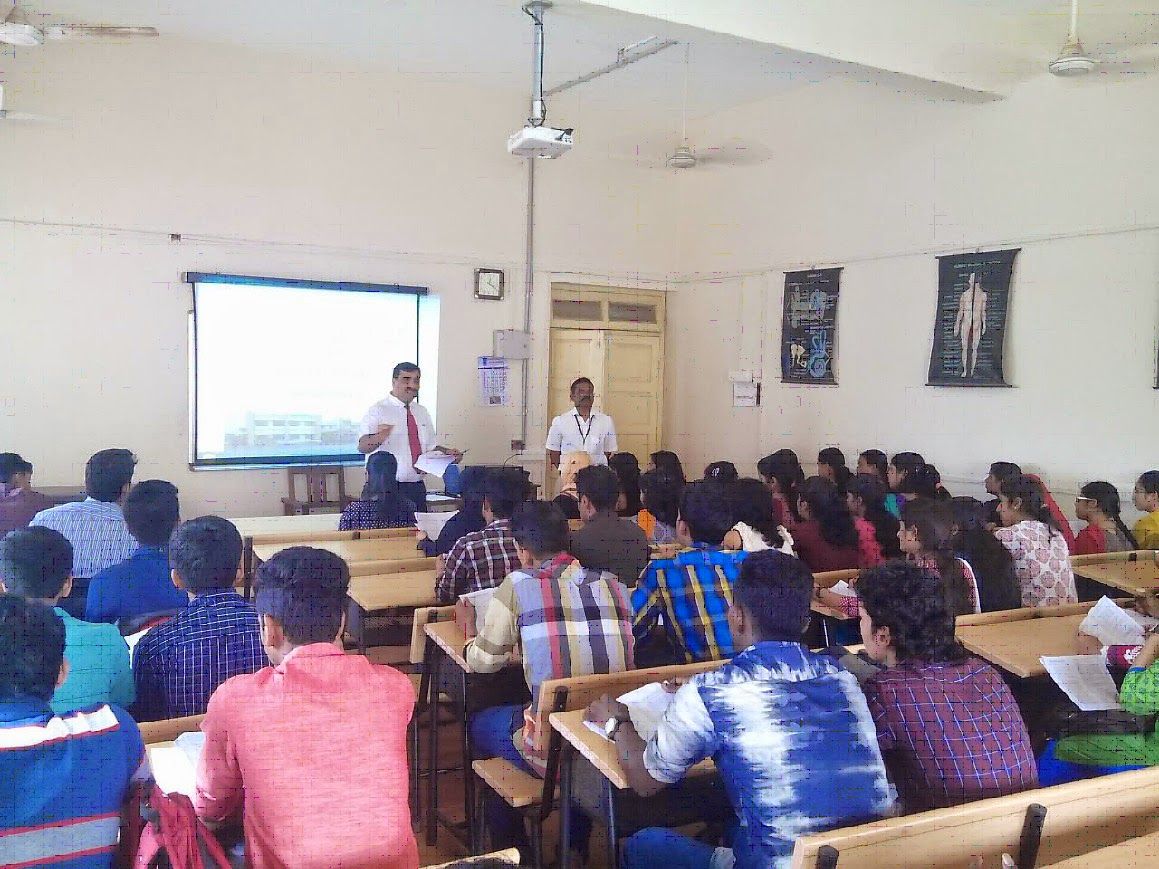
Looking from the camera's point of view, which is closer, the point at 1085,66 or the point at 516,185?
the point at 1085,66

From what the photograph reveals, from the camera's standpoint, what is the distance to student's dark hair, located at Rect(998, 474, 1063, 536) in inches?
148

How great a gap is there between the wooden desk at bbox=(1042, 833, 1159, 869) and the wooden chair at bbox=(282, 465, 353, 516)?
5.64 meters

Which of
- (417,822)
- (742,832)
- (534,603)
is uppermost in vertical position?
(534,603)

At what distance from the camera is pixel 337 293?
668 cm

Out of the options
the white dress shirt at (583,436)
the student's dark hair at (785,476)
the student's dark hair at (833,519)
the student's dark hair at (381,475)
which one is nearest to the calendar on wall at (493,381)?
the white dress shirt at (583,436)

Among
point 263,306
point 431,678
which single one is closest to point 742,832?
point 431,678

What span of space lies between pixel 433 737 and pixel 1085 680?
5.97ft

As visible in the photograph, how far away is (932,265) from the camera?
19.5 feet

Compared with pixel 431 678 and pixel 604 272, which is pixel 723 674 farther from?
pixel 604 272

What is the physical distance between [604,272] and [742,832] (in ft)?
21.3

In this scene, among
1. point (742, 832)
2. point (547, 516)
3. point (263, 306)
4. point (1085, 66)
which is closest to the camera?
point (742, 832)

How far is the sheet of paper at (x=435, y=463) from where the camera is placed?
5402 mm

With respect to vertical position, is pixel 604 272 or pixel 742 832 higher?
pixel 604 272

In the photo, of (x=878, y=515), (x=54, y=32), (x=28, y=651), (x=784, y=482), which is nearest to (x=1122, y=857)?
(x=28, y=651)
